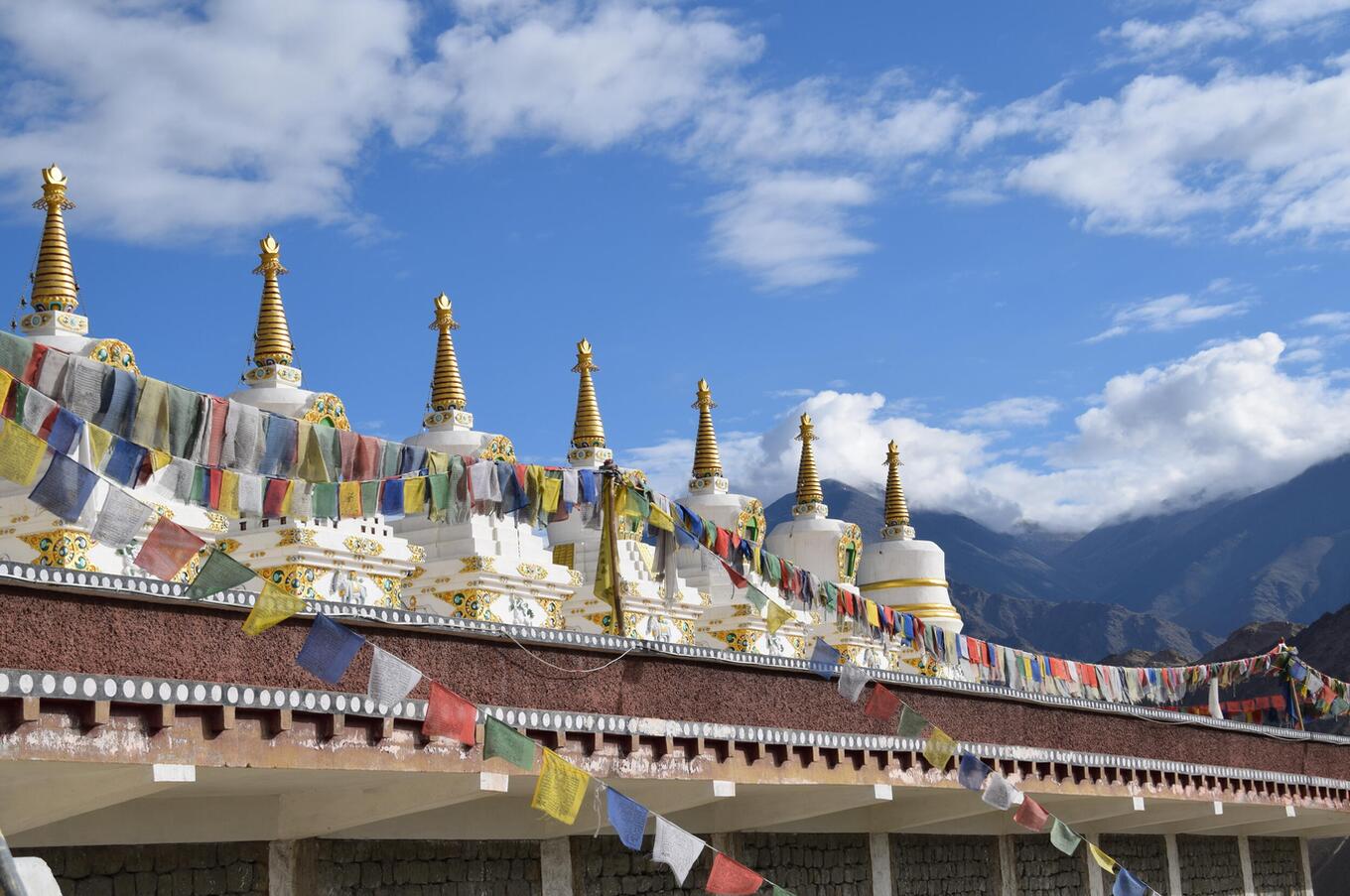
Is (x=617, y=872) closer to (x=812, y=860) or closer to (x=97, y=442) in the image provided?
(x=812, y=860)

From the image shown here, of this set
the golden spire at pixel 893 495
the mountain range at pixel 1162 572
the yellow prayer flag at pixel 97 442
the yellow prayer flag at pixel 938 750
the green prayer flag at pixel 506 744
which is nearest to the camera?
the yellow prayer flag at pixel 97 442

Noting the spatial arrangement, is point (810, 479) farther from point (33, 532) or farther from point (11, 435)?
point (11, 435)

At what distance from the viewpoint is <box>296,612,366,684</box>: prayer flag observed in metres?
9.52

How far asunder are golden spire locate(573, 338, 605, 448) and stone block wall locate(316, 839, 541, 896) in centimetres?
1395

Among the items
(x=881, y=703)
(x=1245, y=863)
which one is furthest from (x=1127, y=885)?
(x=1245, y=863)

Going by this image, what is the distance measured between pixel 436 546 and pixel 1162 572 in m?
162

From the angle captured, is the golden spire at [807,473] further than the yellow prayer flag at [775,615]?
Yes

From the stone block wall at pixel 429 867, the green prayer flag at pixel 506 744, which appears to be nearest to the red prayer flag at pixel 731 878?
the green prayer flag at pixel 506 744

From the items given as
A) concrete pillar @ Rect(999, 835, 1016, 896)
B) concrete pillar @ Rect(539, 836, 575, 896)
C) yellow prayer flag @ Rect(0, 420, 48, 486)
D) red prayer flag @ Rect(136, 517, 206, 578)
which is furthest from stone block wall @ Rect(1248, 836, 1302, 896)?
yellow prayer flag @ Rect(0, 420, 48, 486)

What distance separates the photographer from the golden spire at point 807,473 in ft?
114

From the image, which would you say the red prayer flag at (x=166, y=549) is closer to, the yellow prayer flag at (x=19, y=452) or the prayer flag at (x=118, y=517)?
the prayer flag at (x=118, y=517)

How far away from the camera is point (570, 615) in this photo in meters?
23.0

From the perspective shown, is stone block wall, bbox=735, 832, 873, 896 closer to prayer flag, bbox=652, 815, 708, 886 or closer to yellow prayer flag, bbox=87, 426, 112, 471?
prayer flag, bbox=652, 815, 708, 886

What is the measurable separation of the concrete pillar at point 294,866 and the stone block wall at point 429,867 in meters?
0.06
